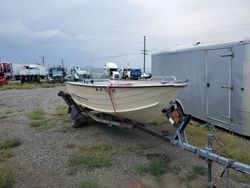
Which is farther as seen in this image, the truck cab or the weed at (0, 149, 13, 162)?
the truck cab

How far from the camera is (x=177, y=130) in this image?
5938 mm

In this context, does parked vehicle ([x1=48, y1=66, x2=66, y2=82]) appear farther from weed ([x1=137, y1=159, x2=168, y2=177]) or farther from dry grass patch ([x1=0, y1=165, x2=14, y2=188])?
weed ([x1=137, y1=159, x2=168, y2=177])

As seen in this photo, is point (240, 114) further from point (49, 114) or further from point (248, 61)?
point (49, 114)

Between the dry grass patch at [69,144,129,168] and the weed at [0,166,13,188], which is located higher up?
the dry grass patch at [69,144,129,168]

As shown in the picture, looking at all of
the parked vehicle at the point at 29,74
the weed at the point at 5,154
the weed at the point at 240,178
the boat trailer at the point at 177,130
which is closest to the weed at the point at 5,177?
the weed at the point at 5,154

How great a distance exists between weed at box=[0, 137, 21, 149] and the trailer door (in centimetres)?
521

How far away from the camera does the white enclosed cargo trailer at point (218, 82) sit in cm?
800

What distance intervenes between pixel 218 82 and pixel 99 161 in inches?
173

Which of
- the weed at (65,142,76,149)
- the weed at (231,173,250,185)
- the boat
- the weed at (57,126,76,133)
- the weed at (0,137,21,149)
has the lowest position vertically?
the weed at (231,173,250,185)

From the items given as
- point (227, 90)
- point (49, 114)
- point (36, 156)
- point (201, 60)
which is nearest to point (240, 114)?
point (227, 90)

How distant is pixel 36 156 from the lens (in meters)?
6.74

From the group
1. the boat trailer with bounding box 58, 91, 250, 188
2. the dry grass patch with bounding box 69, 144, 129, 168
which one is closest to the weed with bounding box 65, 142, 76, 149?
the dry grass patch with bounding box 69, 144, 129, 168

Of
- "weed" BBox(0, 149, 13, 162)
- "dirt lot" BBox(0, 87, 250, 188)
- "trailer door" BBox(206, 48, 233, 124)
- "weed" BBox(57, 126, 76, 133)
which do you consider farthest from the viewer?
"weed" BBox(57, 126, 76, 133)

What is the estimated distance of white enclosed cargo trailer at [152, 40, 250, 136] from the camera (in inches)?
315
